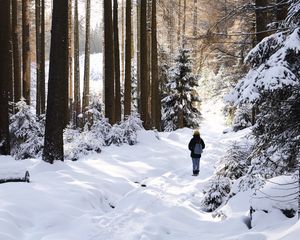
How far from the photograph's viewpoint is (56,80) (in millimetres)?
11430

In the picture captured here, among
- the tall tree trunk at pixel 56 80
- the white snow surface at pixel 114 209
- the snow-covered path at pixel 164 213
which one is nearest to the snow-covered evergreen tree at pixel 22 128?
the white snow surface at pixel 114 209

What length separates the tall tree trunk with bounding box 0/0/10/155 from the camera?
549 inches

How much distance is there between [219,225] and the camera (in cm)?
751

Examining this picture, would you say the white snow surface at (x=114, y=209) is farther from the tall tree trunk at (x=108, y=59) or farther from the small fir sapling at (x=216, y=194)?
the tall tree trunk at (x=108, y=59)

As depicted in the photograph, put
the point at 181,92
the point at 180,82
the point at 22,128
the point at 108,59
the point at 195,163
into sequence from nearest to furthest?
the point at 195,163 < the point at 22,128 < the point at 108,59 < the point at 180,82 < the point at 181,92

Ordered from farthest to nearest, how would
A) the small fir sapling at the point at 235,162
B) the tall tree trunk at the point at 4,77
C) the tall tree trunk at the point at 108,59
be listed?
the tall tree trunk at the point at 108,59 → the tall tree trunk at the point at 4,77 → the small fir sapling at the point at 235,162

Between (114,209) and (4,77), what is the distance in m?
7.40

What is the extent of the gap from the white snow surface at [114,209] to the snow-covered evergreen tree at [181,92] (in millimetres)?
17502

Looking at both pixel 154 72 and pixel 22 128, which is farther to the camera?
pixel 154 72

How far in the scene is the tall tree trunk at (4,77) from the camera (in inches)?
549

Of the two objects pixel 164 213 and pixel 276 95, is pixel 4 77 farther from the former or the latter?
pixel 276 95

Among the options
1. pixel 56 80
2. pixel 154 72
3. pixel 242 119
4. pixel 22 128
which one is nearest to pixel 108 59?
pixel 22 128

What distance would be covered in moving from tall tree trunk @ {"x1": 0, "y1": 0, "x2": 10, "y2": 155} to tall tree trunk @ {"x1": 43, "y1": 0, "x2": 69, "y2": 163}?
10.5 ft

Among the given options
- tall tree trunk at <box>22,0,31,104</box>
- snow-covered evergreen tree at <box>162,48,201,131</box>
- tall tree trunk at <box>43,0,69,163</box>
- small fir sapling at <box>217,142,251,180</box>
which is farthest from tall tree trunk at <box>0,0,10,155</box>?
snow-covered evergreen tree at <box>162,48,201,131</box>
